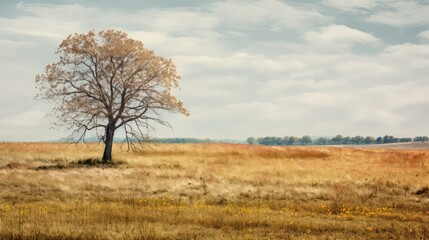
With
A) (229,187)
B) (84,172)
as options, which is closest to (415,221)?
(229,187)

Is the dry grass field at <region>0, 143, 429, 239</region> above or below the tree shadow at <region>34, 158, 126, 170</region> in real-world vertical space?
below

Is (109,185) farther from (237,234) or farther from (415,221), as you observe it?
(415,221)

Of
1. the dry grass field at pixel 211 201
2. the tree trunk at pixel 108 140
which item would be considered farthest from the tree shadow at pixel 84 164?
the tree trunk at pixel 108 140

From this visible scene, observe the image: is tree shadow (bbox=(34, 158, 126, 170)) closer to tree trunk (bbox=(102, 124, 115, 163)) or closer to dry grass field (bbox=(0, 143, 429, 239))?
dry grass field (bbox=(0, 143, 429, 239))

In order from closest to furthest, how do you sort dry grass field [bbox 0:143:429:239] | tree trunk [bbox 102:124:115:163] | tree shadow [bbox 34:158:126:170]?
dry grass field [bbox 0:143:429:239] → tree shadow [bbox 34:158:126:170] → tree trunk [bbox 102:124:115:163]

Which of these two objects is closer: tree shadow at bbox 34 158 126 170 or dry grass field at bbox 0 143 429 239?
dry grass field at bbox 0 143 429 239

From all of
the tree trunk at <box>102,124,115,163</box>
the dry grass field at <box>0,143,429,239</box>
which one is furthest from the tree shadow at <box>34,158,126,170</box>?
the tree trunk at <box>102,124,115,163</box>

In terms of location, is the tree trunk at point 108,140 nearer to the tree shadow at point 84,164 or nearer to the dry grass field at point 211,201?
the tree shadow at point 84,164

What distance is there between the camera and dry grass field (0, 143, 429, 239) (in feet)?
42.0

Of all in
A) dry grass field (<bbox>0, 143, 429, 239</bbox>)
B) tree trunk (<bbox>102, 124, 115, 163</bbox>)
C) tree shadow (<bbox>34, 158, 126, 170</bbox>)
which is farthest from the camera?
tree trunk (<bbox>102, 124, 115, 163</bbox>)

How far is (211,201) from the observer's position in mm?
19891

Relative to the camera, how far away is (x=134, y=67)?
38000mm

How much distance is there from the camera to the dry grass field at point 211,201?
1281cm

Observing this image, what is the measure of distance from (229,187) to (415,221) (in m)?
10.6
